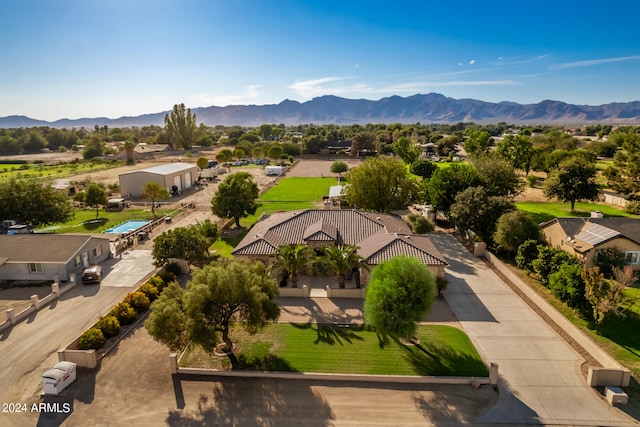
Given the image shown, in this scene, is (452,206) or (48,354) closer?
(48,354)

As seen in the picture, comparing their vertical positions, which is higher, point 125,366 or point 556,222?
point 556,222

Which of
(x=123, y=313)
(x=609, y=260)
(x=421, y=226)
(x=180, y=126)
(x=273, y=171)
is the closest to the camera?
(x=123, y=313)

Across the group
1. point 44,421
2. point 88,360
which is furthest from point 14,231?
point 44,421

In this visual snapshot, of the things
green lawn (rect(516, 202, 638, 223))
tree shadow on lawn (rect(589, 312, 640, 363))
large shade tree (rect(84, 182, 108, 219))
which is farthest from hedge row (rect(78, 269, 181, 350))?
green lawn (rect(516, 202, 638, 223))

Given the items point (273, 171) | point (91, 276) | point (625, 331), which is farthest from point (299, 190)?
point (625, 331)

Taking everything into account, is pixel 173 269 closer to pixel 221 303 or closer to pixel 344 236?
pixel 221 303

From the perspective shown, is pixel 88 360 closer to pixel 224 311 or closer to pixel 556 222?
pixel 224 311

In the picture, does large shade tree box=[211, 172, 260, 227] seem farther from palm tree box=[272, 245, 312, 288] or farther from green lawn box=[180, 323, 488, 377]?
green lawn box=[180, 323, 488, 377]
